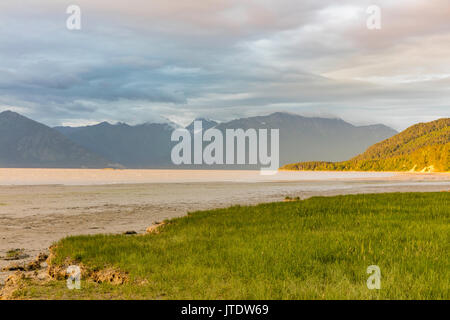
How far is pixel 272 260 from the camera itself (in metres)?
11.7

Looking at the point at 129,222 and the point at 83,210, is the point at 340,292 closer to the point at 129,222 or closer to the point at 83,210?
the point at 129,222

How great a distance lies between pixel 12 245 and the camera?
19.5m

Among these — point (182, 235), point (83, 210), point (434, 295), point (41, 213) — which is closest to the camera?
point (434, 295)

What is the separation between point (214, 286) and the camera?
9719 mm

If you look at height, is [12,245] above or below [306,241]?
below

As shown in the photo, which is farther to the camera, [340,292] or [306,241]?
[306,241]

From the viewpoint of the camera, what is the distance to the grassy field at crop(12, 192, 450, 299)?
9391mm

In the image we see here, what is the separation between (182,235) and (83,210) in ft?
64.4

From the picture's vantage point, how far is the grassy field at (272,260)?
939 centimetres
